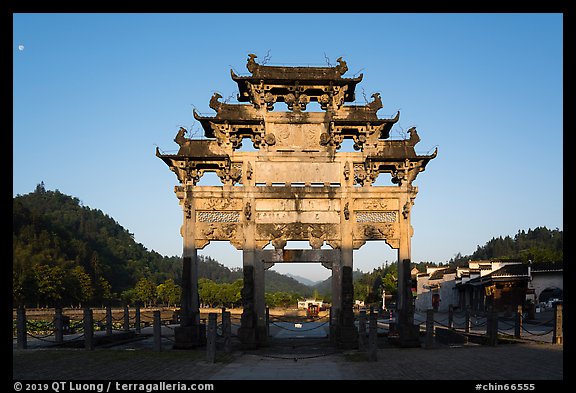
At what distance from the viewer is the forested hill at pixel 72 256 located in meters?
72.4

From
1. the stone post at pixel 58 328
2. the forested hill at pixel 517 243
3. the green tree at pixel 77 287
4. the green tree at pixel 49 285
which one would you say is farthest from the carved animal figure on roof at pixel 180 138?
the forested hill at pixel 517 243

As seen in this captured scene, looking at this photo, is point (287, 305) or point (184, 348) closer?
point (184, 348)

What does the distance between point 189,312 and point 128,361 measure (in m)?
4.13

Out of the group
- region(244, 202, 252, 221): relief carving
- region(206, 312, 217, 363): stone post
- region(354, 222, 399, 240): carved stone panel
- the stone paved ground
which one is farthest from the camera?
region(354, 222, 399, 240): carved stone panel

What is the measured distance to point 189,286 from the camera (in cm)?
1966

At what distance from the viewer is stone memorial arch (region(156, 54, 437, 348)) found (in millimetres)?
19812

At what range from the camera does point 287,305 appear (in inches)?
2835

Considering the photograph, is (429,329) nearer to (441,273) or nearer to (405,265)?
(405,265)

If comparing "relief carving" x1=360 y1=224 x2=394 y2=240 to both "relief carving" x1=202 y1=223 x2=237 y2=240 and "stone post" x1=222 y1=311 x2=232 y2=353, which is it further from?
"stone post" x1=222 y1=311 x2=232 y2=353

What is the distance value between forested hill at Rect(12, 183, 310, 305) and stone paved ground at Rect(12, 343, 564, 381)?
53.9 m

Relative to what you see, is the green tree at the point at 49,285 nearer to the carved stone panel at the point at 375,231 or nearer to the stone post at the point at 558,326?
the carved stone panel at the point at 375,231

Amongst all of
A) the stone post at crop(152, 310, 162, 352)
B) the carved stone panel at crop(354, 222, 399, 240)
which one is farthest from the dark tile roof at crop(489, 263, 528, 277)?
the stone post at crop(152, 310, 162, 352)
